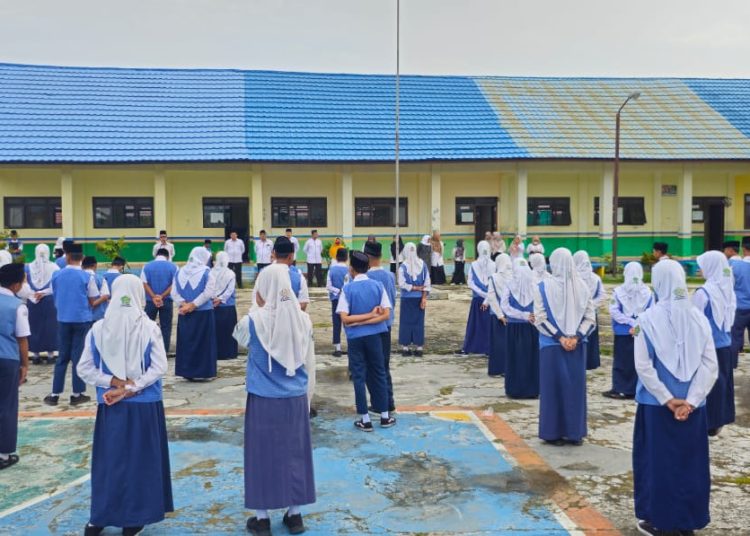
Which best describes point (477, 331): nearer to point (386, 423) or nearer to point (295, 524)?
point (386, 423)

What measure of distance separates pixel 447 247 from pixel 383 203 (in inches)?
101

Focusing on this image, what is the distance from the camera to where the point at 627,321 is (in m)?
8.45

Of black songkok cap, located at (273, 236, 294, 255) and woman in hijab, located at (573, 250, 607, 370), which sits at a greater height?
black songkok cap, located at (273, 236, 294, 255)

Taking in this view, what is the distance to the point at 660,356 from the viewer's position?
484 cm

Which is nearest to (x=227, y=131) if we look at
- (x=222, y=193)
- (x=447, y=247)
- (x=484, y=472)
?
(x=222, y=193)

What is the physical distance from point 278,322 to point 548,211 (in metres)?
21.6

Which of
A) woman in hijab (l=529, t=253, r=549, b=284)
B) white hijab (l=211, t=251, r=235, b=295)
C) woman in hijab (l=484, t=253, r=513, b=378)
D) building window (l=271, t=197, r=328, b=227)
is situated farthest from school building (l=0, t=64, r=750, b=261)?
woman in hijab (l=529, t=253, r=549, b=284)

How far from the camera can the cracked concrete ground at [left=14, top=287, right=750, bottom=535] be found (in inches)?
220

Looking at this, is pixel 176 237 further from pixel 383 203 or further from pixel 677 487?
pixel 677 487

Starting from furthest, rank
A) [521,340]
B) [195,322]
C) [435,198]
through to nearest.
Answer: [435,198] < [195,322] < [521,340]

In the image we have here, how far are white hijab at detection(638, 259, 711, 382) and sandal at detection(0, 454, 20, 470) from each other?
5.19 metres

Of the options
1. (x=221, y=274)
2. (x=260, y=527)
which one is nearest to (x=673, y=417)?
(x=260, y=527)

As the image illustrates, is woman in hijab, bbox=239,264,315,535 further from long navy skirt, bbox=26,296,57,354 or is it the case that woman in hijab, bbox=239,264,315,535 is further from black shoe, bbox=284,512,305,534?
long navy skirt, bbox=26,296,57,354

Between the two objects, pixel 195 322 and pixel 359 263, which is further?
pixel 195 322
